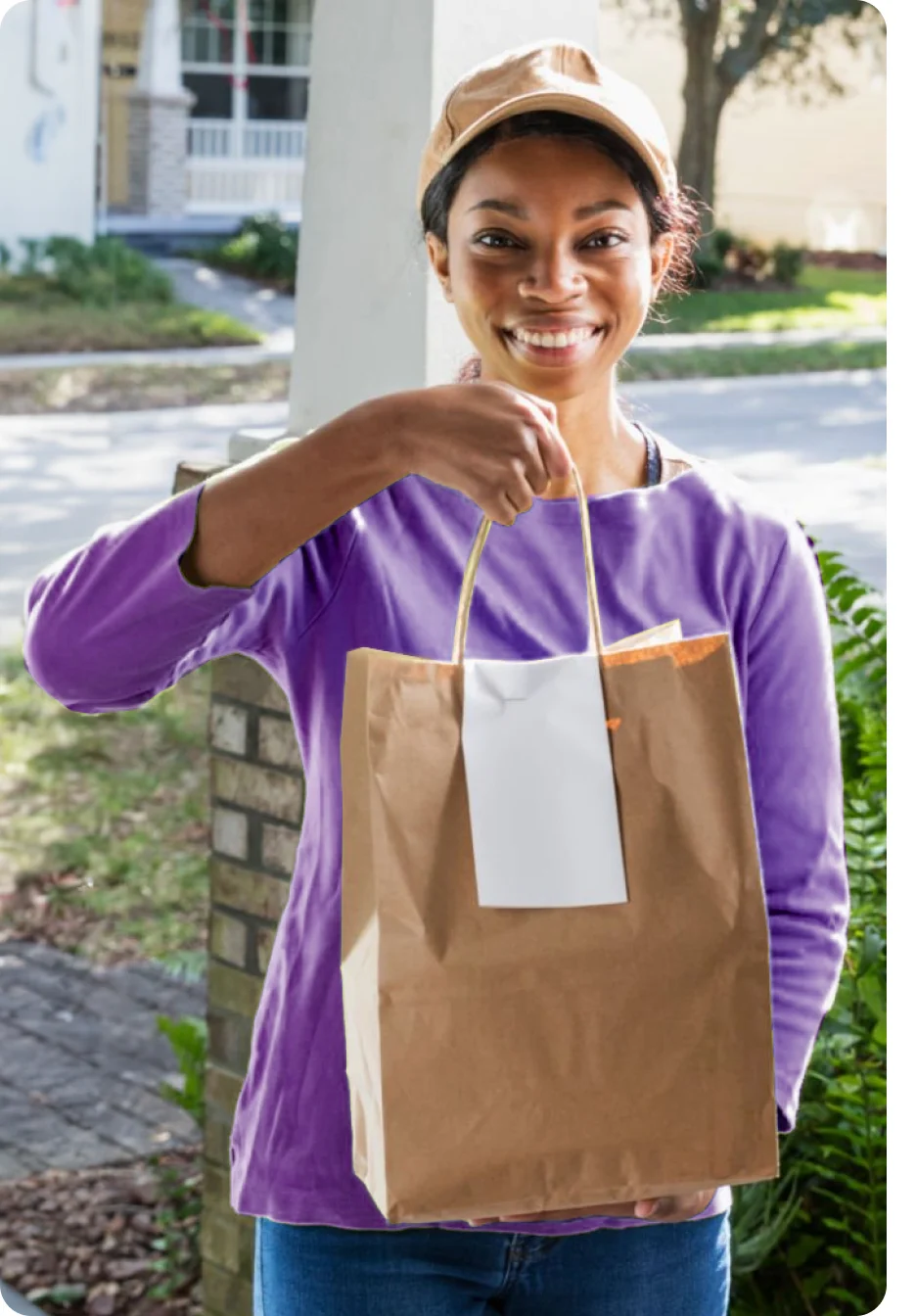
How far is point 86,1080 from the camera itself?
4.54 m

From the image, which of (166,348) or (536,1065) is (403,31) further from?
(166,348)

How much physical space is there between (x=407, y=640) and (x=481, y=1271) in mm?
492

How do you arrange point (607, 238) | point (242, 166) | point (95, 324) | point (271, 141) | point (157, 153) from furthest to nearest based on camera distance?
point (271, 141) → point (242, 166) → point (157, 153) → point (95, 324) → point (607, 238)

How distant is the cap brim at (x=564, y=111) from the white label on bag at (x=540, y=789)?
17.7 inches

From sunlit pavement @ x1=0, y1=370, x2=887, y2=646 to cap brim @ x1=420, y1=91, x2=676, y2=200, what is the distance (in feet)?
23.2

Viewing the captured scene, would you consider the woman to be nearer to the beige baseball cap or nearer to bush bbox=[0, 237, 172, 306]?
the beige baseball cap

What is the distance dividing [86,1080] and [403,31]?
289cm

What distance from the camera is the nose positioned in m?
1.49

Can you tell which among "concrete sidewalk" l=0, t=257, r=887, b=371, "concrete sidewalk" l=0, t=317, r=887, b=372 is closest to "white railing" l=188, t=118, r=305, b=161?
"concrete sidewalk" l=0, t=257, r=887, b=371

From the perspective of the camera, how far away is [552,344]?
150 centimetres

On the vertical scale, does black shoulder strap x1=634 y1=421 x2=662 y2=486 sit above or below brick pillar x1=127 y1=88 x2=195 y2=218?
below

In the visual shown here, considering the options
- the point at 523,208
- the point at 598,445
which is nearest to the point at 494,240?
the point at 523,208

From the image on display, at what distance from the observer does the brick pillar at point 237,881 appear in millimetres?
2781

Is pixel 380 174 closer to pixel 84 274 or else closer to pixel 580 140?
pixel 580 140
